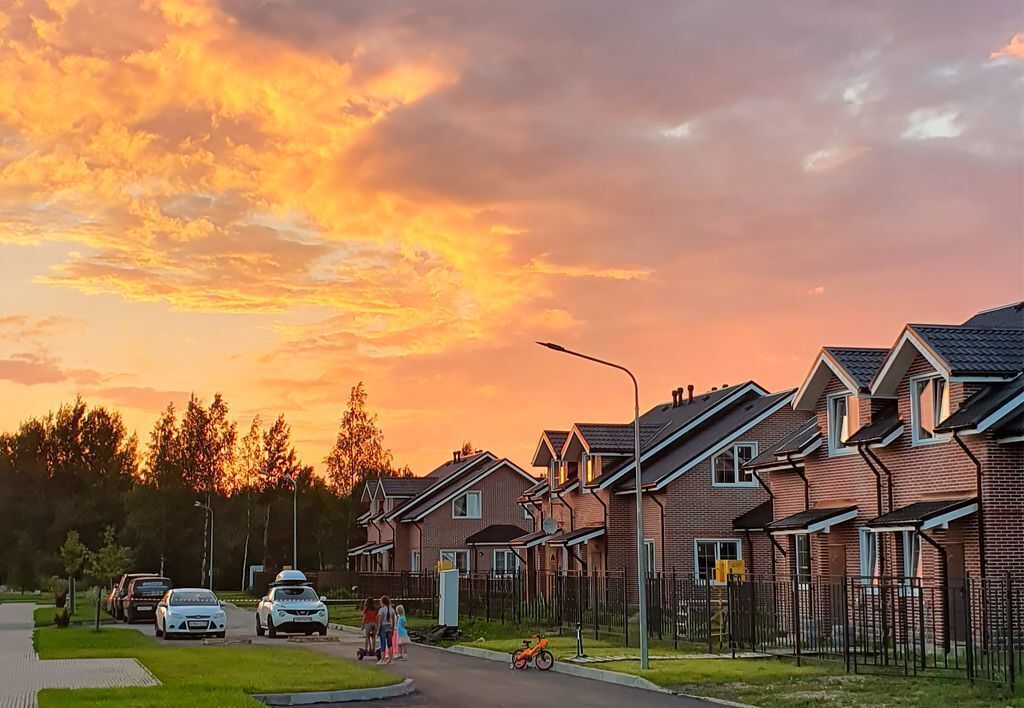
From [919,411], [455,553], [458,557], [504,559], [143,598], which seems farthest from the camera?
[458,557]

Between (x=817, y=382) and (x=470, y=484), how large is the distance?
3878cm

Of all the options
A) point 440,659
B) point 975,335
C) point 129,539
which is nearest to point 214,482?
point 129,539

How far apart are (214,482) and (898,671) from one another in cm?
8053

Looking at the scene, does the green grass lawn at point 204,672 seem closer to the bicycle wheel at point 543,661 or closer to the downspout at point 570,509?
the bicycle wheel at point 543,661

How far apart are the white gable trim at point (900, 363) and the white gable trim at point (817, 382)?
3.68ft

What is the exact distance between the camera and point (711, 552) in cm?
4516

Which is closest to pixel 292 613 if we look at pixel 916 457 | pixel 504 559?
pixel 916 457

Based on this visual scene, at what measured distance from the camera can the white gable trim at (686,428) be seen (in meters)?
46.3

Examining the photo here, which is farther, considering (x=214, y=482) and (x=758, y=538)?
(x=214, y=482)

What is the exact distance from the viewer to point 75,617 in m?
53.1

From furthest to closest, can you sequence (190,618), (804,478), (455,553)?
(455,553) < (190,618) < (804,478)

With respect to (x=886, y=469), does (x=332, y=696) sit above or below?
below

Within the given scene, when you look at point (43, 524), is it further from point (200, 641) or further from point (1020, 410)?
point (1020, 410)

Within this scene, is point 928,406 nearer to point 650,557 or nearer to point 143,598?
point 650,557
